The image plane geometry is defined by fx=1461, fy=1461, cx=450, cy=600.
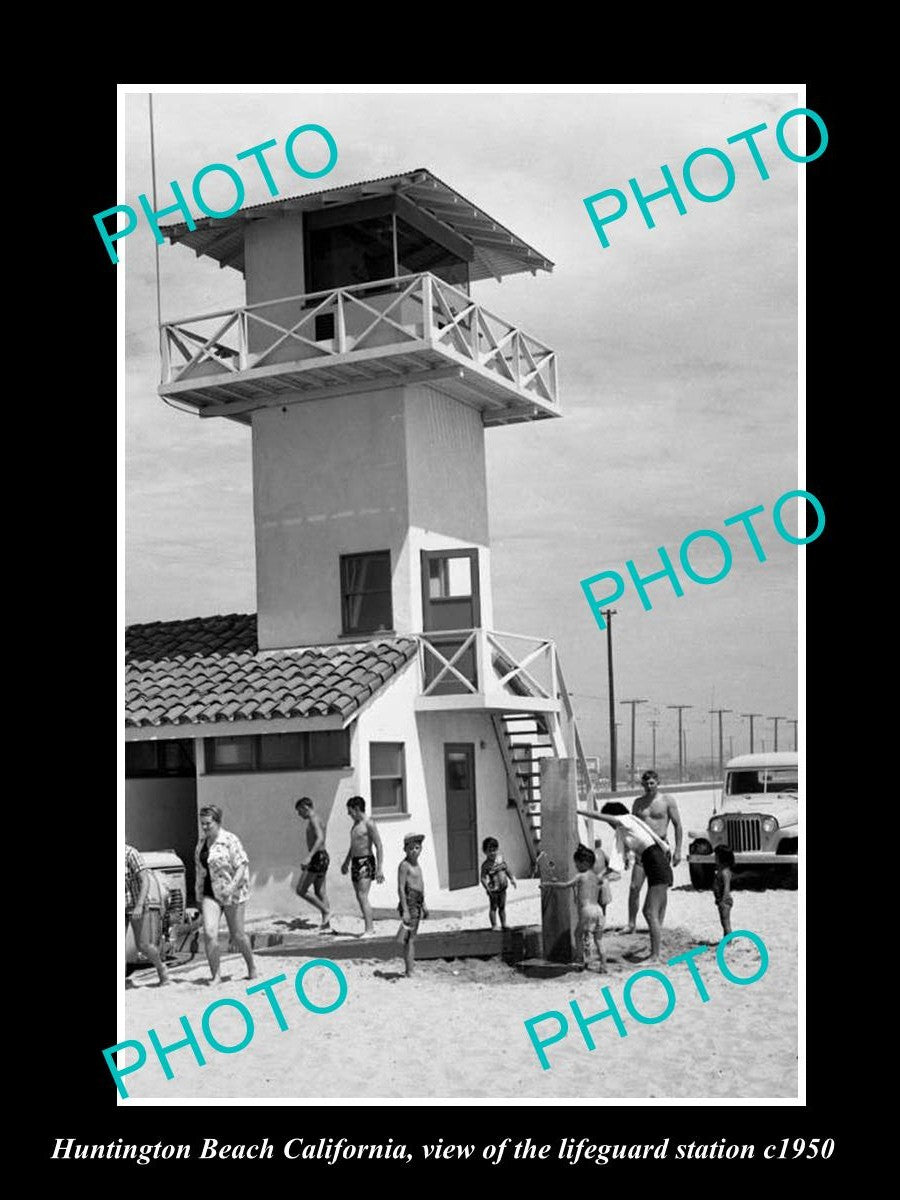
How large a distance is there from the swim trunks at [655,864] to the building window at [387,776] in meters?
6.85

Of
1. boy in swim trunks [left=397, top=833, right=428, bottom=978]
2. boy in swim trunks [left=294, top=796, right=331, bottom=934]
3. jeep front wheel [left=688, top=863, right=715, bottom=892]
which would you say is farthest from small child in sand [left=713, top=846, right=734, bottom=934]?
jeep front wheel [left=688, top=863, right=715, bottom=892]

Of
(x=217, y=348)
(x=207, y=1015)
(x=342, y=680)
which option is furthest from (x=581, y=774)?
(x=207, y=1015)

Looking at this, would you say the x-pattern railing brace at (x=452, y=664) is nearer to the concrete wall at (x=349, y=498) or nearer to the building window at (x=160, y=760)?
the concrete wall at (x=349, y=498)

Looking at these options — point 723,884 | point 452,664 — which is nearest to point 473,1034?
point 723,884

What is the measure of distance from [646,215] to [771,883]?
12.4 metres

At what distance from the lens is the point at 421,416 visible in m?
22.0

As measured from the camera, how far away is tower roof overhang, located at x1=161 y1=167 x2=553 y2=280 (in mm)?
20906

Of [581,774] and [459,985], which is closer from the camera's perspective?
[459,985]

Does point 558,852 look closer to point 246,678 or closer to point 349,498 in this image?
point 246,678

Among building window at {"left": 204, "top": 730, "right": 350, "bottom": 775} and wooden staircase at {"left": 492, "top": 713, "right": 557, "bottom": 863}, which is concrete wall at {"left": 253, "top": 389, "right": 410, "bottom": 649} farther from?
wooden staircase at {"left": 492, "top": 713, "right": 557, "bottom": 863}

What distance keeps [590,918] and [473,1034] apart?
2.32 metres

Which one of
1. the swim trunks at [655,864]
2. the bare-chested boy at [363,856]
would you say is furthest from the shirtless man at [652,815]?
the bare-chested boy at [363,856]
